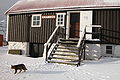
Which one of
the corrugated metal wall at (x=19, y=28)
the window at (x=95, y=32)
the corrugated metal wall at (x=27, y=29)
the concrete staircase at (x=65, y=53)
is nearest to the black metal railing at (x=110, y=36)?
the window at (x=95, y=32)

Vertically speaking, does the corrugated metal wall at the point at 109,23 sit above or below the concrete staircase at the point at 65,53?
above

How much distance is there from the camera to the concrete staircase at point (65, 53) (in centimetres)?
1152

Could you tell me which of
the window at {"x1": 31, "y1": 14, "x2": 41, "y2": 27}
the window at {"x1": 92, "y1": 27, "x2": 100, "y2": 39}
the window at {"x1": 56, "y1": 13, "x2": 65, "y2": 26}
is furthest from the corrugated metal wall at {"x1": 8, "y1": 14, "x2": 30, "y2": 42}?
the window at {"x1": 92, "y1": 27, "x2": 100, "y2": 39}

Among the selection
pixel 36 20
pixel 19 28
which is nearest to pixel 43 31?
pixel 36 20

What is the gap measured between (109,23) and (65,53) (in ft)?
13.4

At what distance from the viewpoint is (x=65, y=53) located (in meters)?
13.2

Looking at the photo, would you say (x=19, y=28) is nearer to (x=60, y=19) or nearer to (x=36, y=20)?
(x=36, y=20)

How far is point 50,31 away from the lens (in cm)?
1628

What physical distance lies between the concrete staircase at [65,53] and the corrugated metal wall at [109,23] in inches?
93.1

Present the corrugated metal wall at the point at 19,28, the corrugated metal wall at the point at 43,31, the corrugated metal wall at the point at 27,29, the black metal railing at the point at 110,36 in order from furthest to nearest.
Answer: the corrugated metal wall at the point at 19,28 → the corrugated metal wall at the point at 27,29 → the corrugated metal wall at the point at 43,31 → the black metal railing at the point at 110,36

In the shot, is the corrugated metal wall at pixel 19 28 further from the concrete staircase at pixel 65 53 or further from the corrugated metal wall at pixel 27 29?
the concrete staircase at pixel 65 53

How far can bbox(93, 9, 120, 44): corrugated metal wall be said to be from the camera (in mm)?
14352

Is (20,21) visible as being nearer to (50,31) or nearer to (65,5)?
(50,31)

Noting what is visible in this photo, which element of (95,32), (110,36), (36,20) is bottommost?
(110,36)
